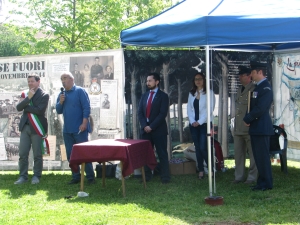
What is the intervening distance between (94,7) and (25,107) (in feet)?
37.0

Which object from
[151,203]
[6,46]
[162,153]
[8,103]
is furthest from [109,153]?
[6,46]

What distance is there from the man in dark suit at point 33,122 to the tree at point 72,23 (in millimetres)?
10116

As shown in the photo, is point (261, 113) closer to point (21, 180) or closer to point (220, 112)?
point (220, 112)

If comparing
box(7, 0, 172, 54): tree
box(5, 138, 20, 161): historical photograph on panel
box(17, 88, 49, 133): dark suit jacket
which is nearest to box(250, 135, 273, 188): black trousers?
box(17, 88, 49, 133): dark suit jacket

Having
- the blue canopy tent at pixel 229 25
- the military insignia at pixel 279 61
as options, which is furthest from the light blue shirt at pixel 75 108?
the military insignia at pixel 279 61

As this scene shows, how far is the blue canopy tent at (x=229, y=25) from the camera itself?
5.60m

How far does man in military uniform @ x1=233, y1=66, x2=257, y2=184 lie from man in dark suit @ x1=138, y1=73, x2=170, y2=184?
1073 millimetres

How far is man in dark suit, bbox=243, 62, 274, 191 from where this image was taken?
631 cm

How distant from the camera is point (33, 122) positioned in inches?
297

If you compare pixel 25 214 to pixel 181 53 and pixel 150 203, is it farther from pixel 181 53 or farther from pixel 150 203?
pixel 181 53

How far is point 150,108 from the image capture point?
7.50 m

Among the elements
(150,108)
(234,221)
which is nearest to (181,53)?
(150,108)

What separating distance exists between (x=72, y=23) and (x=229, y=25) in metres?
12.7

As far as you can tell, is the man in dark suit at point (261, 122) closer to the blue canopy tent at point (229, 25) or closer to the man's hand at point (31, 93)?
the blue canopy tent at point (229, 25)
